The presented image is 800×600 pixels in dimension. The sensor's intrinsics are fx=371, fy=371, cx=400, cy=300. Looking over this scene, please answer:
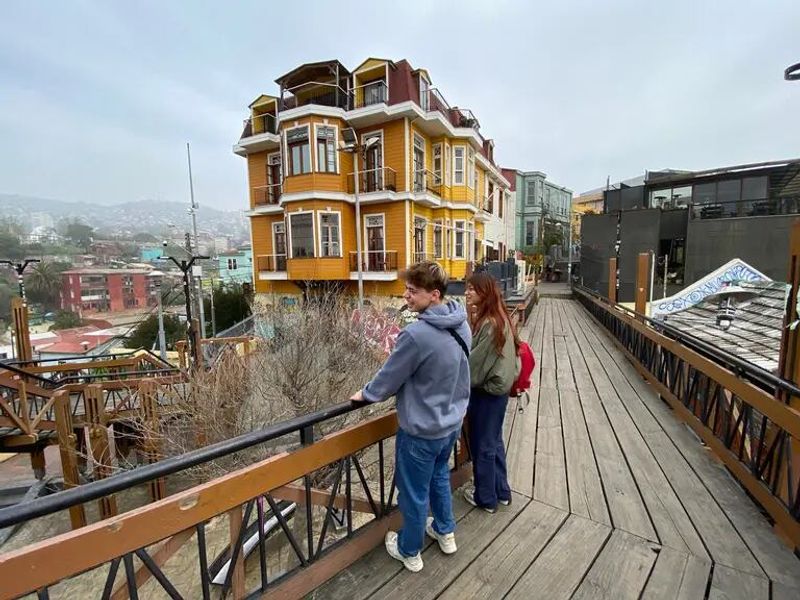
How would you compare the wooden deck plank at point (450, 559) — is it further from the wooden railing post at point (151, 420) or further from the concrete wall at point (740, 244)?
the concrete wall at point (740, 244)

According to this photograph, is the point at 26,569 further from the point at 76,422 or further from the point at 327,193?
the point at 327,193

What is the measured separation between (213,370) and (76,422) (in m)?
4.04

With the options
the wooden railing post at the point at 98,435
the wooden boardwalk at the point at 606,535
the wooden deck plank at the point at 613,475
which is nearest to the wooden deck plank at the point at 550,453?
the wooden boardwalk at the point at 606,535

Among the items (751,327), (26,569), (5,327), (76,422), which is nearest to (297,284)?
(76,422)

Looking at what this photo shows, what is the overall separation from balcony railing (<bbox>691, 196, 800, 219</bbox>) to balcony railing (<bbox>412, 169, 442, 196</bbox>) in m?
12.1

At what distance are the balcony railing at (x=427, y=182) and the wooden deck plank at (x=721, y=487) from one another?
11783 mm

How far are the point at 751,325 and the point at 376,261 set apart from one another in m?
11.6

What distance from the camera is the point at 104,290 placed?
149 feet

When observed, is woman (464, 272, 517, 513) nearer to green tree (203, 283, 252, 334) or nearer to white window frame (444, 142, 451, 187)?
white window frame (444, 142, 451, 187)

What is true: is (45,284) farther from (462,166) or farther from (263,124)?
(462,166)

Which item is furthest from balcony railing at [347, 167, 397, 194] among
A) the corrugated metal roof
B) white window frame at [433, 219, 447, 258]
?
the corrugated metal roof

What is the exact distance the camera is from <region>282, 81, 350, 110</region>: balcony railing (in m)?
14.2

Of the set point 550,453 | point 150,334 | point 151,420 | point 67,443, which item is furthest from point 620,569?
point 150,334

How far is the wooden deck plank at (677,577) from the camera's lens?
1872 mm
